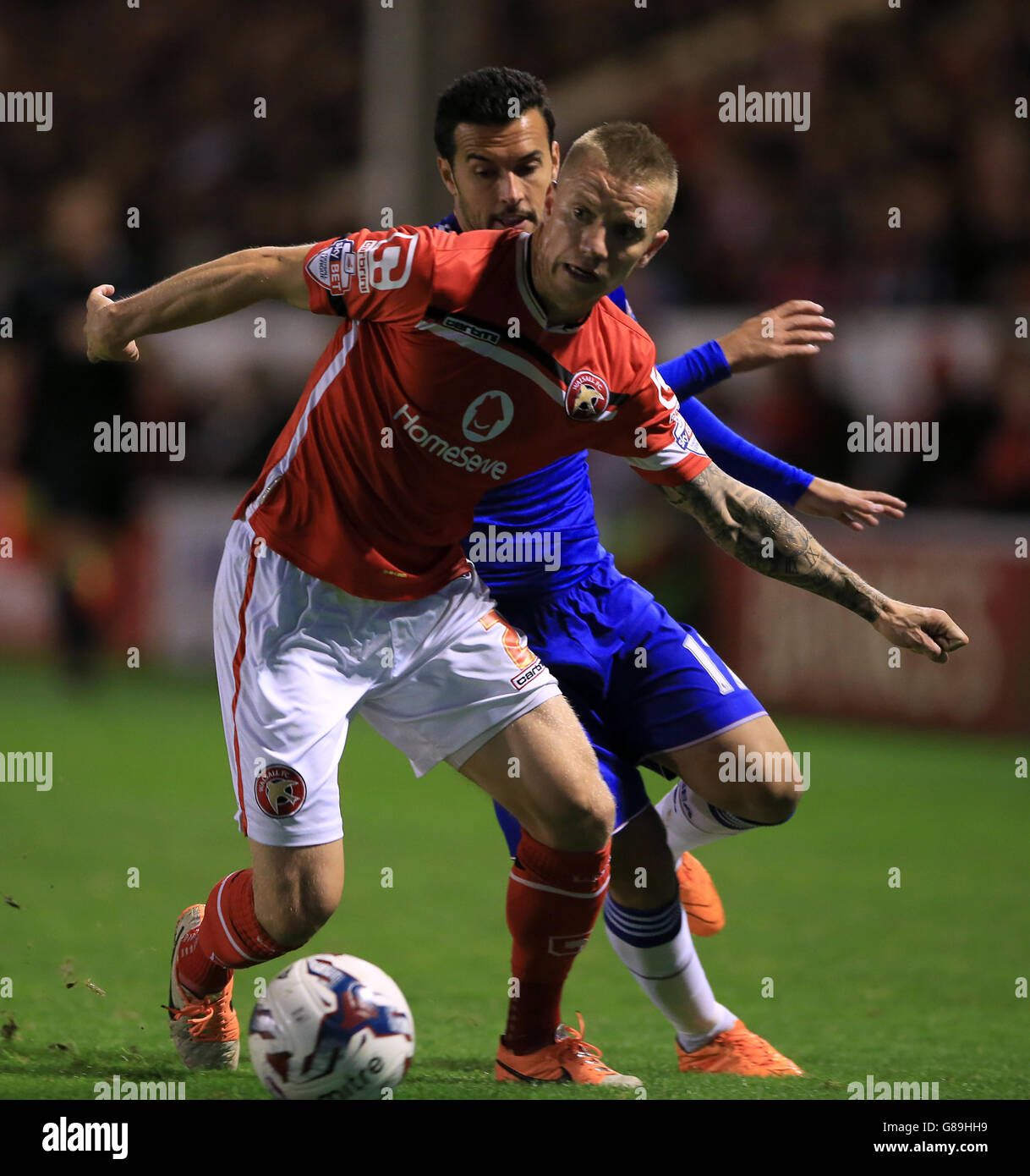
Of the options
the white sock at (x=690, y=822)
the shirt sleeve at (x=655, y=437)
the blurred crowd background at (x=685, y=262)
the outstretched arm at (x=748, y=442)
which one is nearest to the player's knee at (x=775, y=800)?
the white sock at (x=690, y=822)

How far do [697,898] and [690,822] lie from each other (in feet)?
1.10

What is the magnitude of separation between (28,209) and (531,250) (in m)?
15.7

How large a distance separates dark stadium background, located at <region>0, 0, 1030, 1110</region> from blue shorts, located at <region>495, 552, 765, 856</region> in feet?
6.85

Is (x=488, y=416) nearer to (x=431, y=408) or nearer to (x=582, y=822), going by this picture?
(x=431, y=408)

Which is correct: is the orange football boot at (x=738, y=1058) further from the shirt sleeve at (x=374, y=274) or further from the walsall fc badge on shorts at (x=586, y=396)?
the shirt sleeve at (x=374, y=274)

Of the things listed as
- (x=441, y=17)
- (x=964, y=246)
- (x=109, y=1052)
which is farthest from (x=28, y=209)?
(x=109, y=1052)

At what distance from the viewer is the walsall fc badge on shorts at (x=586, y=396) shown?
3.85 meters

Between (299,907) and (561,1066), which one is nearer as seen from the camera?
(299,907)

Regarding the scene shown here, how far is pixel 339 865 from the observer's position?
3.97m

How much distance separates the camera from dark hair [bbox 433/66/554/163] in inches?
182

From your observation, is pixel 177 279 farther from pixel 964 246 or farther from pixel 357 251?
pixel 964 246

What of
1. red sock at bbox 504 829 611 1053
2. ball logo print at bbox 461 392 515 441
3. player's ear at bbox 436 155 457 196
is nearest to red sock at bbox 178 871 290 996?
red sock at bbox 504 829 611 1053

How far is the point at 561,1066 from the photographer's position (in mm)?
4223

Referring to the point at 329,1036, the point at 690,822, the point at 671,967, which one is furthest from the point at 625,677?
the point at 329,1036
